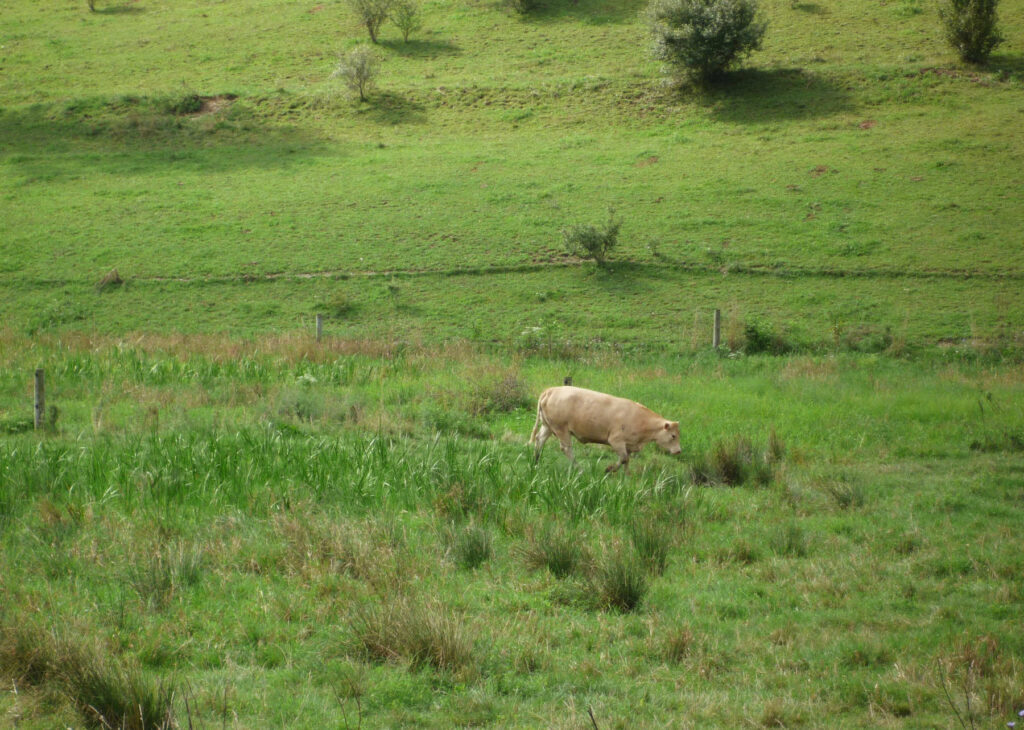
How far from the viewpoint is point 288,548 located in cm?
935

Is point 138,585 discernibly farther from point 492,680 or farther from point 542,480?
point 542,480

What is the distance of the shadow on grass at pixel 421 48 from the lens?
178ft

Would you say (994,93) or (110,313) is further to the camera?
(994,93)

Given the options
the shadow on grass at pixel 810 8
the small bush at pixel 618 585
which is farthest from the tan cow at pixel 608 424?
the shadow on grass at pixel 810 8

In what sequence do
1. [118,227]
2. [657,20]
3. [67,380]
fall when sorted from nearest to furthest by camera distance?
[67,380]
[118,227]
[657,20]

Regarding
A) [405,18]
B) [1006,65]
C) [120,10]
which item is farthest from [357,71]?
[1006,65]

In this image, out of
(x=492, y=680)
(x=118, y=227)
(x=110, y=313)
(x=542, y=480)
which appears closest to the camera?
(x=492, y=680)

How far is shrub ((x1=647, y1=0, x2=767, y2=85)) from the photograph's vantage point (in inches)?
1764

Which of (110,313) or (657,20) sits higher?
(657,20)

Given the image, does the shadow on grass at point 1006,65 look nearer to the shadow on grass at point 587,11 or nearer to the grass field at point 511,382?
the grass field at point 511,382

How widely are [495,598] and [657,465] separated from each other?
5915 millimetres

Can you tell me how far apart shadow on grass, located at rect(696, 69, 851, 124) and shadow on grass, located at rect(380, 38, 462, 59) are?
16.5 m

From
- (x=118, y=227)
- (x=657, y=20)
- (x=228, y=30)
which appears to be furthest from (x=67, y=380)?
(x=228, y=30)

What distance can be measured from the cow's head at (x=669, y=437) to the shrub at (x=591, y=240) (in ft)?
57.7
